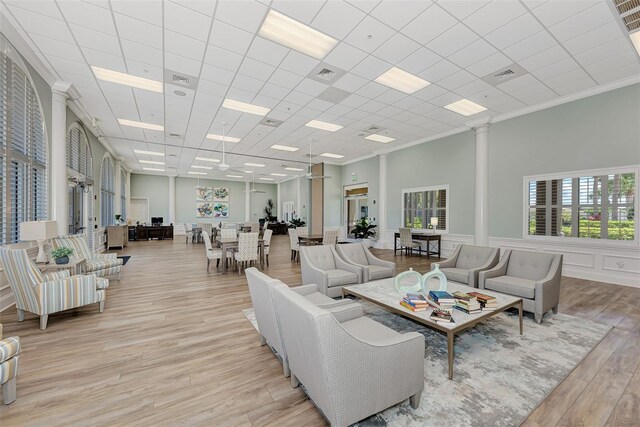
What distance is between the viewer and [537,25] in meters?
3.26

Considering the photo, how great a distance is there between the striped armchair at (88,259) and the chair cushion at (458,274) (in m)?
6.04

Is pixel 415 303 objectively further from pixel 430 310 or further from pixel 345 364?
pixel 345 364

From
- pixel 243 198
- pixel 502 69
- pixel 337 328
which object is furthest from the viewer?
pixel 243 198

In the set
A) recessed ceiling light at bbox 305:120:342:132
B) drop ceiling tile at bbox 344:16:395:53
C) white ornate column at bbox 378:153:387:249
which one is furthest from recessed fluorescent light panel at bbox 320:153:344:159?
drop ceiling tile at bbox 344:16:395:53

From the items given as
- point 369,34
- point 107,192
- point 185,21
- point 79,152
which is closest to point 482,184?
point 369,34

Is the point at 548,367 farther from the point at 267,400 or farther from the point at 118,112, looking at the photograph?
the point at 118,112

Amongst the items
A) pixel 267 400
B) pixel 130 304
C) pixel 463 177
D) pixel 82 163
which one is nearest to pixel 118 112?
pixel 82 163

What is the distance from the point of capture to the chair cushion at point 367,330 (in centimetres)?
Result: 200

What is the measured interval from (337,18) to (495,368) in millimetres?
4010

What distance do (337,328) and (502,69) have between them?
502 cm

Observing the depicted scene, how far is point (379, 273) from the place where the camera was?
13.8ft

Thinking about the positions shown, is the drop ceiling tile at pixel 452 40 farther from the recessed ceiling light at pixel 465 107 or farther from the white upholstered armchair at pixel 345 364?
the white upholstered armchair at pixel 345 364

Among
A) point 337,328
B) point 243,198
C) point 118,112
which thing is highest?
point 118,112

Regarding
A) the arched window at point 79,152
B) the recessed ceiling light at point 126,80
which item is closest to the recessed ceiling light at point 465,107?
the recessed ceiling light at point 126,80
